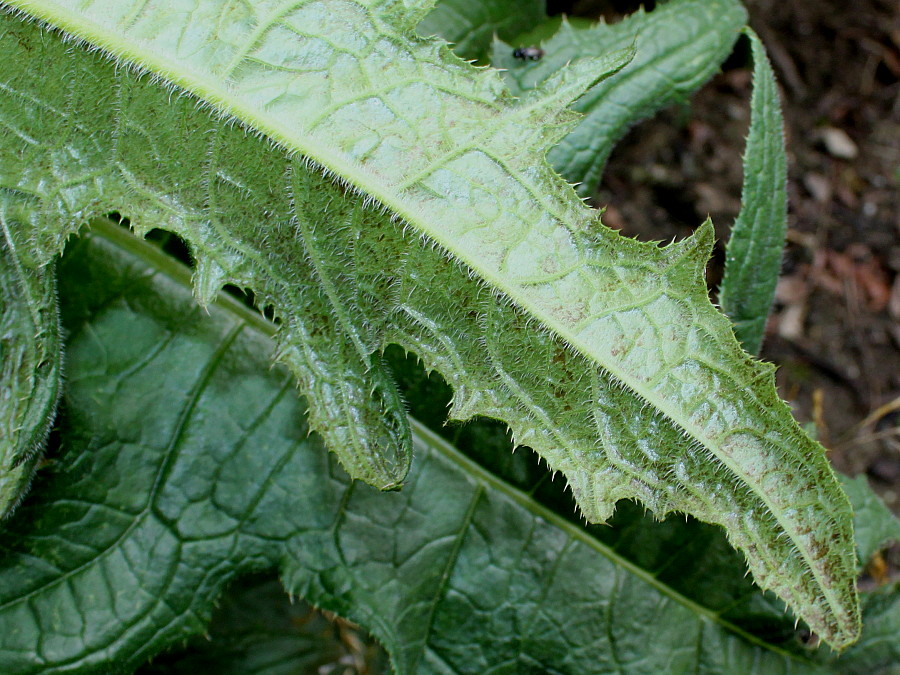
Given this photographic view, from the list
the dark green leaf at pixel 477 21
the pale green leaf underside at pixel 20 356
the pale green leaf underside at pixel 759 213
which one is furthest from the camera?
the dark green leaf at pixel 477 21

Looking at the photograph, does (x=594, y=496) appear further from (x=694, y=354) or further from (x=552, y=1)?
(x=552, y=1)

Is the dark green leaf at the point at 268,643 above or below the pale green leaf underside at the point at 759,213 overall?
below

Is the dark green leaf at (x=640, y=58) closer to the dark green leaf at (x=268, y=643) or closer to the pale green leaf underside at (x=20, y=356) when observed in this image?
the pale green leaf underside at (x=20, y=356)

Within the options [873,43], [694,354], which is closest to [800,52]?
[873,43]

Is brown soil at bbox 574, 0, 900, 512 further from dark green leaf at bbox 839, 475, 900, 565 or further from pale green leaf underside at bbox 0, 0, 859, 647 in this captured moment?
pale green leaf underside at bbox 0, 0, 859, 647

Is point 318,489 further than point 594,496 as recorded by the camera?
Yes

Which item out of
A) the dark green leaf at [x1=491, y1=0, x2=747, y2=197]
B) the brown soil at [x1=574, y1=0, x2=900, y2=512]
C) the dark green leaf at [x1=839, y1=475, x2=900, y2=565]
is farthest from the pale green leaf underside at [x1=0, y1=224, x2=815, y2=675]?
the brown soil at [x1=574, y1=0, x2=900, y2=512]

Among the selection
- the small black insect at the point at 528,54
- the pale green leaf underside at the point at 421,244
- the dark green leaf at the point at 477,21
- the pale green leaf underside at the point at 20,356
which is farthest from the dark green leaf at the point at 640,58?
the pale green leaf underside at the point at 20,356

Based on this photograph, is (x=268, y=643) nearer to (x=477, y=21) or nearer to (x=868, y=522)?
(x=868, y=522)
